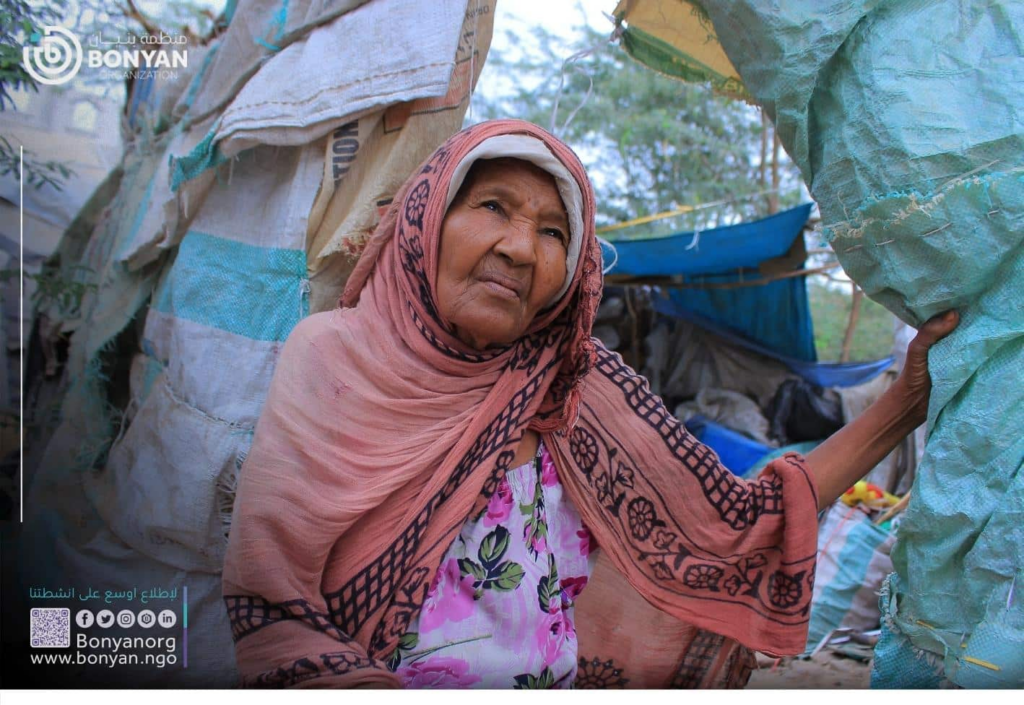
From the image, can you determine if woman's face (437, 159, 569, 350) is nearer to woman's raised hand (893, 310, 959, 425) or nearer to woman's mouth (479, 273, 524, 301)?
woman's mouth (479, 273, 524, 301)

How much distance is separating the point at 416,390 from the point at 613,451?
489 mm

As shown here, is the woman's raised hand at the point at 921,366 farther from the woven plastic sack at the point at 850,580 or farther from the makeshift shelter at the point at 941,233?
the woven plastic sack at the point at 850,580

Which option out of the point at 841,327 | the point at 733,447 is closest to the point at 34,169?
the point at 733,447

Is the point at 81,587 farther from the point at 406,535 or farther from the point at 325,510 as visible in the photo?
the point at 406,535

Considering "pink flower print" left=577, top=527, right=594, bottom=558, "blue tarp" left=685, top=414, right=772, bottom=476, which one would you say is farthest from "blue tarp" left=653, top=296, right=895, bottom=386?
"pink flower print" left=577, top=527, right=594, bottom=558

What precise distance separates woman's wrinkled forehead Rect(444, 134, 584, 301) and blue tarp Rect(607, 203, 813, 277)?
3200mm

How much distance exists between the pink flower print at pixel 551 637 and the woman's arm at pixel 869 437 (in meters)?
0.64

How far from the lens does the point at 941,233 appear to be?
5.20 feet

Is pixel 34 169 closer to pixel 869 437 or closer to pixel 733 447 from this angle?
pixel 869 437

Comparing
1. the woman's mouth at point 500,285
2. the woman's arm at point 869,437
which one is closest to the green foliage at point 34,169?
the woman's mouth at point 500,285

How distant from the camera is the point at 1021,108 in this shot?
154 cm

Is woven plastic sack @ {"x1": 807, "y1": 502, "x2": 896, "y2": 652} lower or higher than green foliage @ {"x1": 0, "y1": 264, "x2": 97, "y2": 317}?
lower

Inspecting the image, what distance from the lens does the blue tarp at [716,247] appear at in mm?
4840

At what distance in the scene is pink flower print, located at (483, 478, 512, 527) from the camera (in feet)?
5.32
